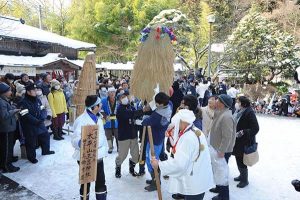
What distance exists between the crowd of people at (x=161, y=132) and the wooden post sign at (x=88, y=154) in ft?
0.83

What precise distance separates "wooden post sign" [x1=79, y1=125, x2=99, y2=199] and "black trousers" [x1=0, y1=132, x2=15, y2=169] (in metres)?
2.88

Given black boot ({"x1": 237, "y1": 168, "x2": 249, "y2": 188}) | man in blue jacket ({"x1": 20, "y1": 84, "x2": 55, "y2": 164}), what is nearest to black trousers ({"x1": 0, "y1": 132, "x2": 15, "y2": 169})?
man in blue jacket ({"x1": 20, "y1": 84, "x2": 55, "y2": 164})

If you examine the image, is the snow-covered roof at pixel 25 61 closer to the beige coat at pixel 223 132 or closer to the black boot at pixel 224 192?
the beige coat at pixel 223 132

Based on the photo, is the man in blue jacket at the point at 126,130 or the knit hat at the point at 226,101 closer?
the knit hat at the point at 226,101

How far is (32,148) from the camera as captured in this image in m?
7.04

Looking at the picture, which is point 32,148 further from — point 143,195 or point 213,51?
point 213,51

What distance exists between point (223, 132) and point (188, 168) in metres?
1.52

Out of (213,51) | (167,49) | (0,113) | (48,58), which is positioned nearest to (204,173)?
(167,49)

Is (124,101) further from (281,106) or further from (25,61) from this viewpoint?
(281,106)

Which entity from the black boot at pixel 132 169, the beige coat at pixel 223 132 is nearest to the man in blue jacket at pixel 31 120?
the black boot at pixel 132 169

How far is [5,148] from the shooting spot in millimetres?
6422

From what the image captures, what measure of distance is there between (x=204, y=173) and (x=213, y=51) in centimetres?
2143

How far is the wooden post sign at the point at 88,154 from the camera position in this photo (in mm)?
4184

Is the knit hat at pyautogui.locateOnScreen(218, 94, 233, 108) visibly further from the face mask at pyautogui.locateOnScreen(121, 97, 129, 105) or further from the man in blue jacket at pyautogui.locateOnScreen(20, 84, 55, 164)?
the man in blue jacket at pyautogui.locateOnScreen(20, 84, 55, 164)
